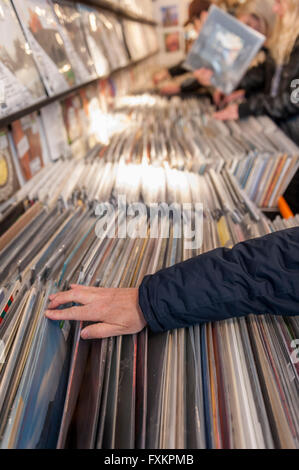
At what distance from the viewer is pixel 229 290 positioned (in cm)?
66

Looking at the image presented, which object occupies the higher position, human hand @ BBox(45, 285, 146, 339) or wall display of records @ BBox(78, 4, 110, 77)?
wall display of records @ BBox(78, 4, 110, 77)

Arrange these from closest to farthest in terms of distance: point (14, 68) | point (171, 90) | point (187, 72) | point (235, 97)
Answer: point (14, 68), point (235, 97), point (171, 90), point (187, 72)

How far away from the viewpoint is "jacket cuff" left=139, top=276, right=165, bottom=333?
2.19 ft

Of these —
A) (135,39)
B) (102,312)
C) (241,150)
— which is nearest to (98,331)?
(102,312)

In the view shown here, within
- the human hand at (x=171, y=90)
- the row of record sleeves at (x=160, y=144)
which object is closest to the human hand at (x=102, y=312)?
the row of record sleeves at (x=160, y=144)

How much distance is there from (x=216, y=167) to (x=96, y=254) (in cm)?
81

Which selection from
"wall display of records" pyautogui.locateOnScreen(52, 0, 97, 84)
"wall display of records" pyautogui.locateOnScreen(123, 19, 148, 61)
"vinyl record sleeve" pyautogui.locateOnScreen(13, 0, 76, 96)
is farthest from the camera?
"wall display of records" pyautogui.locateOnScreen(123, 19, 148, 61)

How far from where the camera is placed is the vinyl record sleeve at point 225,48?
6.49 feet

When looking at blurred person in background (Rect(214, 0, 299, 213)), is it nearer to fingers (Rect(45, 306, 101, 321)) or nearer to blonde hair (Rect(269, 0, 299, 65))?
blonde hair (Rect(269, 0, 299, 65))

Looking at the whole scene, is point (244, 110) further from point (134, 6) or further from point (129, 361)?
point (134, 6)

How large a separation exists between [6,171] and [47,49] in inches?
22.4

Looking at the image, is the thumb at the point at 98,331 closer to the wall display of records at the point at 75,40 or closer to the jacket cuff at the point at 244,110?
the wall display of records at the point at 75,40

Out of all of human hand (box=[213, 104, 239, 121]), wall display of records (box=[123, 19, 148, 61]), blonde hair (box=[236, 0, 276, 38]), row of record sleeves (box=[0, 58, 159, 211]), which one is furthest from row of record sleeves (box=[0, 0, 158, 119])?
blonde hair (box=[236, 0, 276, 38])

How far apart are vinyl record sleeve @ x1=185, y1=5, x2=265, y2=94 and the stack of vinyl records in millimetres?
1569
